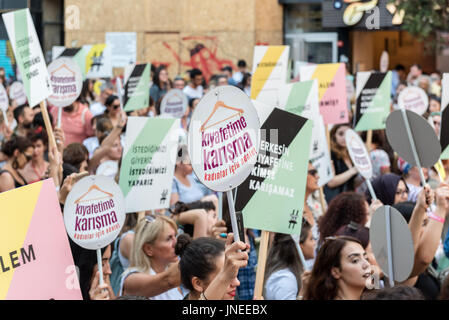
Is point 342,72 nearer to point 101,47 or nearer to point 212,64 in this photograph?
point 101,47

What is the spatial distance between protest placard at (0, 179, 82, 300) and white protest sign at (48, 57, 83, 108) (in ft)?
15.2

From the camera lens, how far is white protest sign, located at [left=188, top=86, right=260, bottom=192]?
3568 millimetres

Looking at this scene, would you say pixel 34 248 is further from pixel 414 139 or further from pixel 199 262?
pixel 414 139

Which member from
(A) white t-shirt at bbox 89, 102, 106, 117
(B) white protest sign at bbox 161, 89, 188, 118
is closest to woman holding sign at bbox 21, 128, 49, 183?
(B) white protest sign at bbox 161, 89, 188, 118

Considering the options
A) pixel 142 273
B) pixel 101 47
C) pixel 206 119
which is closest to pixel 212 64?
pixel 101 47

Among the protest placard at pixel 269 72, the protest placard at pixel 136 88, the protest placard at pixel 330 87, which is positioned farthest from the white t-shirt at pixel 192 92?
the protest placard at pixel 330 87

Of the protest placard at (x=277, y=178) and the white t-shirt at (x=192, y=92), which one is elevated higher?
the protest placard at (x=277, y=178)

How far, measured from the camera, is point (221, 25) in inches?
894

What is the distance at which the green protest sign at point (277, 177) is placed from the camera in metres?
4.70

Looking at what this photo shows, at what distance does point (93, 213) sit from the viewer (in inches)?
175

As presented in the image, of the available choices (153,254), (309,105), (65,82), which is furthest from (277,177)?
(65,82)

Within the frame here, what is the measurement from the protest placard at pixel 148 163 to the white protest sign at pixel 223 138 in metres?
2.54

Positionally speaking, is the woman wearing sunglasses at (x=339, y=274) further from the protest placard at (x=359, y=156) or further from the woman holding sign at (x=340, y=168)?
the woman holding sign at (x=340, y=168)

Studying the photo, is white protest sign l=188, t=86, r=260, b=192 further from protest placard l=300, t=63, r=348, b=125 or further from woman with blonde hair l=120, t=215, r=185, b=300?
protest placard l=300, t=63, r=348, b=125
